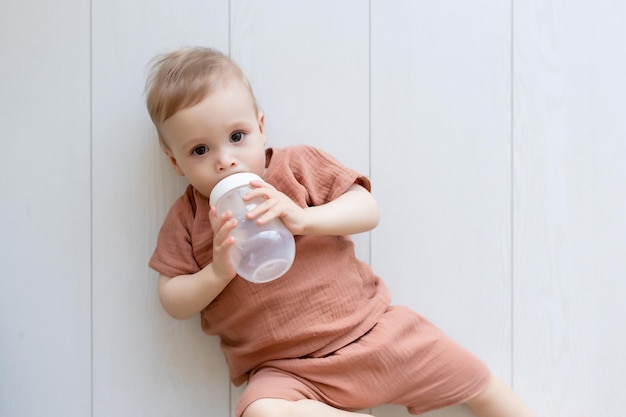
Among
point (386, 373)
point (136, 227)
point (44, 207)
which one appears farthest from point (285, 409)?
point (44, 207)

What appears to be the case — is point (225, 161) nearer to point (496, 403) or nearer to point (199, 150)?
point (199, 150)

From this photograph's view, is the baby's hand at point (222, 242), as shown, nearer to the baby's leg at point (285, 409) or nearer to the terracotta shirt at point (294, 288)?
the terracotta shirt at point (294, 288)

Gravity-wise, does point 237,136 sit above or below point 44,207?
above

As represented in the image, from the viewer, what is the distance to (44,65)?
107cm

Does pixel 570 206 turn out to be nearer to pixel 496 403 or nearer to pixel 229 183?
pixel 496 403

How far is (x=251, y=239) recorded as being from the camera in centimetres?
85

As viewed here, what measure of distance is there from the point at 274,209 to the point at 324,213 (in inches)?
3.5

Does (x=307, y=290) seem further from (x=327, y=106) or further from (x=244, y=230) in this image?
(x=327, y=106)

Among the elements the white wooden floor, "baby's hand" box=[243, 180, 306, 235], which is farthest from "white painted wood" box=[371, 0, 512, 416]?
"baby's hand" box=[243, 180, 306, 235]

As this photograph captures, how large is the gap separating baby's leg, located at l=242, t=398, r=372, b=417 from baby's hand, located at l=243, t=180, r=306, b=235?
213 millimetres

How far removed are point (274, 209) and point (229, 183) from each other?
0.21ft

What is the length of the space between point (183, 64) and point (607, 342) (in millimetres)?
723

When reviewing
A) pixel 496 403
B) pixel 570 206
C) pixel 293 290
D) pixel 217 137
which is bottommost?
pixel 496 403

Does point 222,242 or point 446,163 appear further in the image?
point 446,163
